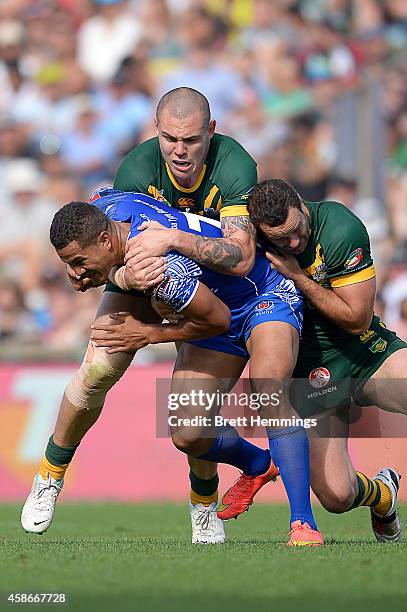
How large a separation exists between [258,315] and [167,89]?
9050mm

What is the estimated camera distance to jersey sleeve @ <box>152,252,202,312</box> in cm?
631

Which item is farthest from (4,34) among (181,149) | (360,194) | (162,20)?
(181,149)

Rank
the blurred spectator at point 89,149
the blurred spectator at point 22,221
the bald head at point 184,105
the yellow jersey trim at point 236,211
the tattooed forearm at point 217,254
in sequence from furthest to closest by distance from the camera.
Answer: the blurred spectator at point 89,149, the blurred spectator at point 22,221, the bald head at point 184,105, the yellow jersey trim at point 236,211, the tattooed forearm at point 217,254

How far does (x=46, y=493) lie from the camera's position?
24.4 ft

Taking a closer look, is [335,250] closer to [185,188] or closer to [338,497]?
[185,188]

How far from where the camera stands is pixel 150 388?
40.1ft

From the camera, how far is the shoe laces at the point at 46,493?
24.2 feet

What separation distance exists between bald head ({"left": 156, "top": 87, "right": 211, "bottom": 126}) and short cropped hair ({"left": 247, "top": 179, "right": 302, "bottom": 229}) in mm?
655

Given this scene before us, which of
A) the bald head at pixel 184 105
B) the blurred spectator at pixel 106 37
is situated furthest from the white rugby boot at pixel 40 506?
the blurred spectator at pixel 106 37

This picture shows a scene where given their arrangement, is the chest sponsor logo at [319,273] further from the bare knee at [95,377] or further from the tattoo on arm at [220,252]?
the bare knee at [95,377]

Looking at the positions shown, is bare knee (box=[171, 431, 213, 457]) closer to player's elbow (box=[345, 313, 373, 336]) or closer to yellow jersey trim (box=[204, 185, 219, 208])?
player's elbow (box=[345, 313, 373, 336])

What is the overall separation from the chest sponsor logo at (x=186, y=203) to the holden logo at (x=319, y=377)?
1411 millimetres

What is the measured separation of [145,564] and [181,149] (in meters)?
2.68

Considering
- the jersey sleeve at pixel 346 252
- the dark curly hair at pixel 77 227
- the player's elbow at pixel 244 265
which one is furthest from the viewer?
the jersey sleeve at pixel 346 252
